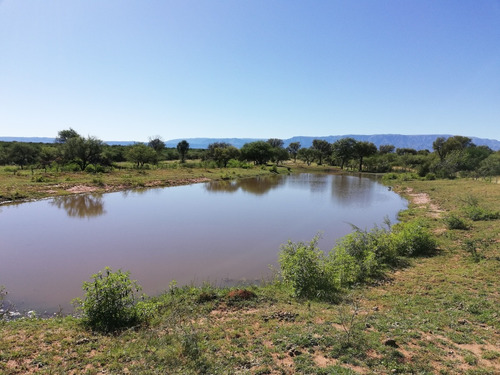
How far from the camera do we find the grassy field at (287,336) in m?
5.13

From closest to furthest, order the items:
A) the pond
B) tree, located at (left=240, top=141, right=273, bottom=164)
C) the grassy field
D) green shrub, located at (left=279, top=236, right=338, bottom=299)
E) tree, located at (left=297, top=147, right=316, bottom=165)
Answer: the grassy field
green shrub, located at (left=279, top=236, right=338, bottom=299)
the pond
tree, located at (left=240, top=141, right=273, bottom=164)
tree, located at (left=297, top=147, right=316, bottom=165)

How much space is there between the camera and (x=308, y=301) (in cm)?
847

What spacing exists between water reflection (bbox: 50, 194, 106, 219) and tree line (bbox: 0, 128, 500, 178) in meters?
18.9

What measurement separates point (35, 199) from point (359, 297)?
31.4 metres

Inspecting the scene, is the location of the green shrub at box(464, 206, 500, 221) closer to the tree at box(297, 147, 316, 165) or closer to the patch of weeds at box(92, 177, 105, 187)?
the patch of weeds at box(92, 177, 105, 187)

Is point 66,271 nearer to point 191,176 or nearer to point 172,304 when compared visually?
point 172,304

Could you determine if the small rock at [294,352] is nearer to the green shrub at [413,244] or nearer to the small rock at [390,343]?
the small rock at [390,343]

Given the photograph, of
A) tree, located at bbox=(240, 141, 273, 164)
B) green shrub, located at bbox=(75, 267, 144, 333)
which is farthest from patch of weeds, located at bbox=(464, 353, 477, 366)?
tree, located at bbox=(240, 141, 273, 164)

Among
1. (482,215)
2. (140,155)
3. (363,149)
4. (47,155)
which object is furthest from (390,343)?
(363,149)

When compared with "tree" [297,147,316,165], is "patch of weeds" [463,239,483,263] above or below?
below

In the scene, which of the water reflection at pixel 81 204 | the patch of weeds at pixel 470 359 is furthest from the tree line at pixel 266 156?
the patch of weeds at pixel 470 359

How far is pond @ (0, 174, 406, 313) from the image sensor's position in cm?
1123

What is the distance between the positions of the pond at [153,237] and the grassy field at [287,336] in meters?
2.77

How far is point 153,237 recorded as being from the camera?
54.9ft
